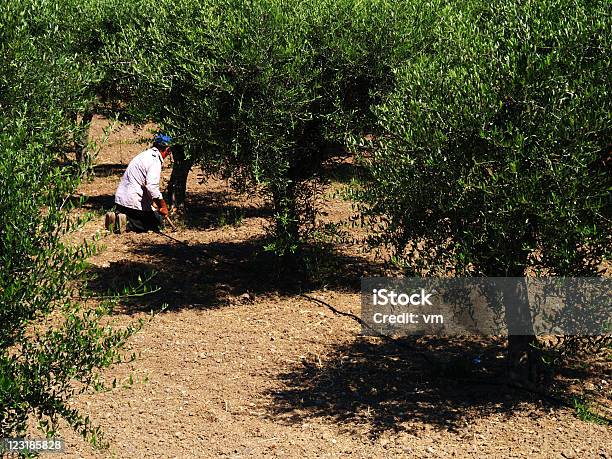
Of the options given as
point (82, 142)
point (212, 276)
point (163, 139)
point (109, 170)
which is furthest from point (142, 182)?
point (109, 170)

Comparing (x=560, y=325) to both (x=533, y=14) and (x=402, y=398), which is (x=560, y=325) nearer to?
(x=402, y=398)

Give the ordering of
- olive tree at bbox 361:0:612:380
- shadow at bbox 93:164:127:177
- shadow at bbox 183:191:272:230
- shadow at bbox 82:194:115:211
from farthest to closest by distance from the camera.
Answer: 1. shadow at bbox 93:164:127:177
2. shadow at bbox 82:194:115:211
3. shadow at bbox 183:191:272:230
4. olive tree at bbox 361:0:612:380

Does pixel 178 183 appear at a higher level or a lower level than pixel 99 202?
higher

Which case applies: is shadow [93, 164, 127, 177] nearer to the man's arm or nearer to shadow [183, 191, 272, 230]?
shadow [183, 191, 272, 230]

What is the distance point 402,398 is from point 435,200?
74.0 inches

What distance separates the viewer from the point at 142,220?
12742 millimetres

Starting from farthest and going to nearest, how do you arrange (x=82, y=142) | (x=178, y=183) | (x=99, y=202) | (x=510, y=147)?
(x=99, y=202) → (x=178, y=183) → (x=82, y=142) → (x=510, y=147)

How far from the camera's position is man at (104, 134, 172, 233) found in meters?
11.8

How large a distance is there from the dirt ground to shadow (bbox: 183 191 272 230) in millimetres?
2280

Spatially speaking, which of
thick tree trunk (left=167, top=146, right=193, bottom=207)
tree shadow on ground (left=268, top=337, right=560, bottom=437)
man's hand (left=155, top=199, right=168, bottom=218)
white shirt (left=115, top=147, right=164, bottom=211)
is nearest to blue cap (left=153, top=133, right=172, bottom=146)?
white shirt (left=115, top=147, right=164, bottom=211)

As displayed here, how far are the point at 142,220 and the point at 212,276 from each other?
213 cm

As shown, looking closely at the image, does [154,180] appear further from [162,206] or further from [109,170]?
[109,170]

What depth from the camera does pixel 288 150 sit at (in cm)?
986

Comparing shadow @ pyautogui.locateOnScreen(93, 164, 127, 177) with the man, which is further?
shadow @ pyautogui.locateOnScreen(93, 164, 127, 177)
